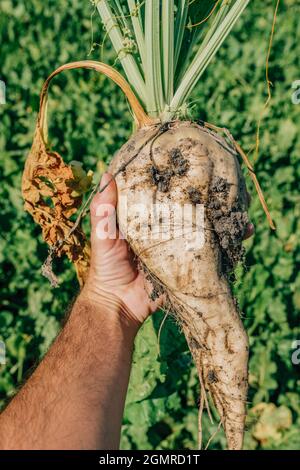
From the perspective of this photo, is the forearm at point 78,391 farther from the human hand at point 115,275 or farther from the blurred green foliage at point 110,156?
the blurred green foliage at point 110,156

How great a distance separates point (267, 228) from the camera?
396 centimetres

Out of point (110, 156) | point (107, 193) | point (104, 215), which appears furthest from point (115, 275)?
point (110, 156)

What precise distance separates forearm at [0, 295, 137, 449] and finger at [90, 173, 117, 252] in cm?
31

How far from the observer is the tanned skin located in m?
2.00

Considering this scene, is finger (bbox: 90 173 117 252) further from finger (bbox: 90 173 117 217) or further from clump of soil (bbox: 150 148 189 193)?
clump of soil (bbox: 150 148 189 193)

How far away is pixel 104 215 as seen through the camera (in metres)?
2.42

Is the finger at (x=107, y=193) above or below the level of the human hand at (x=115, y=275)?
above

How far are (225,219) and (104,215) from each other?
52cm

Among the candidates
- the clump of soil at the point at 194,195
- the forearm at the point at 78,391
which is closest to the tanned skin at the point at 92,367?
the forearm at the point at 78,391

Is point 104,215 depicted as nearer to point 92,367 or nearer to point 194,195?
point 194,195

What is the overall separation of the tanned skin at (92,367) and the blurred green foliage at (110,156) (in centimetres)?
38

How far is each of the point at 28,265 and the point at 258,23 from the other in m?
2.93

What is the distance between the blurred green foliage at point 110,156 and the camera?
11.5 ft

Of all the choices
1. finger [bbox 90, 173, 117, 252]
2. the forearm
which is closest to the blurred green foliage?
the forearm
